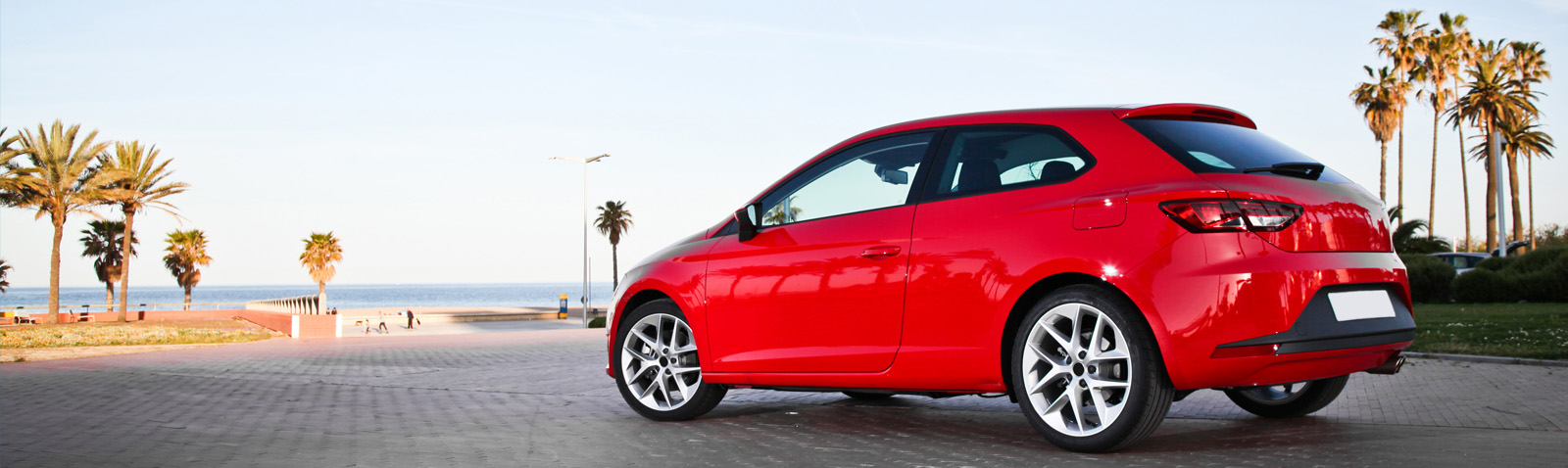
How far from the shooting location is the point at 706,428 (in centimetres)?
597

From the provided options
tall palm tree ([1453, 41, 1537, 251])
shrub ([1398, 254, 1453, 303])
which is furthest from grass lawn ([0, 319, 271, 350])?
tall palm tree ([1453, 41, 1537, 251])

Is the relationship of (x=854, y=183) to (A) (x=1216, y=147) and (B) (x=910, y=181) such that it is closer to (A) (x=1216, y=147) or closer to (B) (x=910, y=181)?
(B) (x=910, y=181)

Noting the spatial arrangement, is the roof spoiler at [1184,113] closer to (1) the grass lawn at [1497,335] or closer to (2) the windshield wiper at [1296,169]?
(2) the windshield wiper at [1296,169]

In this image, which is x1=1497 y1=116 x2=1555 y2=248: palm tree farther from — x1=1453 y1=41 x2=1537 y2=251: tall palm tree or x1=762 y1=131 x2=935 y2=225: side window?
x1=762 y1=131 x2=935 y2=225: side window

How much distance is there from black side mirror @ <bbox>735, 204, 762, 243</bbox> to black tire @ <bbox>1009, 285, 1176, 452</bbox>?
1.67 metres

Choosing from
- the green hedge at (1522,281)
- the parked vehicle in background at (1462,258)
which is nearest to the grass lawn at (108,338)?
the green hedge at (1522,281)

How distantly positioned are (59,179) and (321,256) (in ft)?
114

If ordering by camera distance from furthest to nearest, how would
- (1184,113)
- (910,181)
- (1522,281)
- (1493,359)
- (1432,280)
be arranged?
(1432,280)
(1522,281)
(1493,359)
(910,181)
(1184,113)

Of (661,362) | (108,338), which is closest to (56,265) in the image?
(108,338)

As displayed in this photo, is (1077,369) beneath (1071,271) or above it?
beneath

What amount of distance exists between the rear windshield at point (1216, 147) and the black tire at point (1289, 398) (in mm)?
1416

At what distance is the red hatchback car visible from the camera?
409 cm

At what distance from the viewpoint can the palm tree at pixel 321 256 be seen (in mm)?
75250

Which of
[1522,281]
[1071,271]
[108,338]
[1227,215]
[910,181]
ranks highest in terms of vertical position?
[910,181]
